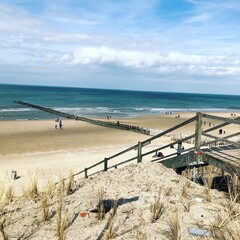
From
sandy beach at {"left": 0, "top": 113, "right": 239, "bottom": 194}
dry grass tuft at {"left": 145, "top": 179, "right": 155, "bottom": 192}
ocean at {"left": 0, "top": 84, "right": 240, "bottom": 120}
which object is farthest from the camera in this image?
ocean at {"left": 0, "top": 84, "right": 240, "bottom": 120}

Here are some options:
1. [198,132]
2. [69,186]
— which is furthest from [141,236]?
[69,186]

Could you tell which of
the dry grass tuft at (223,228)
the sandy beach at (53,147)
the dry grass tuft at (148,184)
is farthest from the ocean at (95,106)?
the dry grass tuft at (223,228)

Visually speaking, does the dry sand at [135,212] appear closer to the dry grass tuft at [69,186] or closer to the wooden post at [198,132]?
the dry grass tuft at [69,186]

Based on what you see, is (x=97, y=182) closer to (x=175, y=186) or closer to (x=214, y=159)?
(x=175, y=186)

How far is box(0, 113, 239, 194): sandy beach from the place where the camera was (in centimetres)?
1781

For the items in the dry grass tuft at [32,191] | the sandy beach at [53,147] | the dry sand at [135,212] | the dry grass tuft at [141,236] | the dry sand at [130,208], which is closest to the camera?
the dry grass tuft at [141,236]

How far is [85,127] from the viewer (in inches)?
1506

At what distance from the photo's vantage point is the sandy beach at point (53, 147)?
58.4ft

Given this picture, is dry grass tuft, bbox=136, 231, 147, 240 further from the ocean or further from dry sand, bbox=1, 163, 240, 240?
the ocean

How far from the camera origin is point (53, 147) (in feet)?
82.7

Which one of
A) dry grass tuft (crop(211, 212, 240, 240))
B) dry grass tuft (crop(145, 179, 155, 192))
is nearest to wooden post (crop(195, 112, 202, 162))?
dry grass tuft (crop(145, 179, 155, 192))

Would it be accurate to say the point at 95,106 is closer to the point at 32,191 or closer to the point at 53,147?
the point at 53,147

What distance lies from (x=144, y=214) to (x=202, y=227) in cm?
109

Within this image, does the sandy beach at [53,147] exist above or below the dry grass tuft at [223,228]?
below
